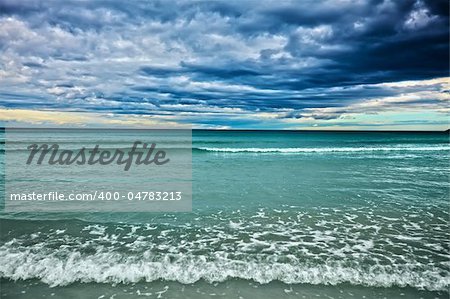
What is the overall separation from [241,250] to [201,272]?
133 centimetres

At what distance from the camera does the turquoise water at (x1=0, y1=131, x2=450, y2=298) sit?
5.49m

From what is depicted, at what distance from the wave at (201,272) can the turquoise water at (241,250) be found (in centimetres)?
2

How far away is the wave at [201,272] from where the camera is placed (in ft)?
18.7

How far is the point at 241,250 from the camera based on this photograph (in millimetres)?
6949

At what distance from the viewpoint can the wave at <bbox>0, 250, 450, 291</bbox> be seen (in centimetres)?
569

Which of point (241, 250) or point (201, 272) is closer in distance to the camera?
point (201, 272)

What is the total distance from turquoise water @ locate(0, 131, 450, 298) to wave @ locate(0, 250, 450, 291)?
0.07ft

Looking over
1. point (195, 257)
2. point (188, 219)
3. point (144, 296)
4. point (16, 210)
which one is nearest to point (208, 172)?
point (188, 219)

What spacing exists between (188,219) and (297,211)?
381cm

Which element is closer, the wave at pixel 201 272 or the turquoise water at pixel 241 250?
the turquoise water at pixel 241 250

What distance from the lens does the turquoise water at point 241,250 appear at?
5.49 meters

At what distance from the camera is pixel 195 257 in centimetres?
659

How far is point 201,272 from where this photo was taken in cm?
596

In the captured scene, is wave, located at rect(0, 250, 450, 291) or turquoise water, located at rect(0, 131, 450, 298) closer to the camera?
turquoise water, located at rect(0, 131, 450, 298)
